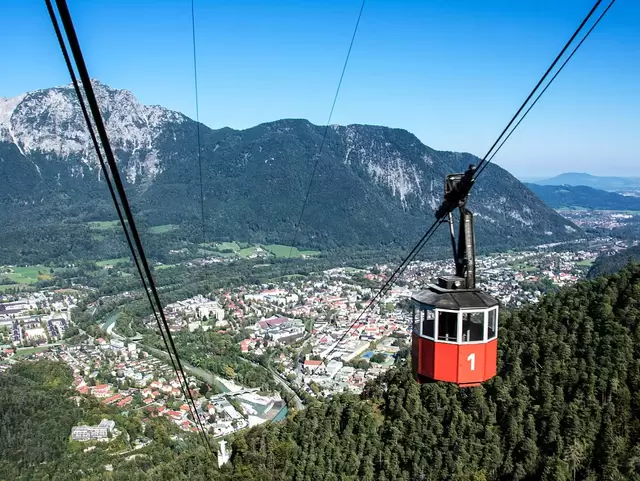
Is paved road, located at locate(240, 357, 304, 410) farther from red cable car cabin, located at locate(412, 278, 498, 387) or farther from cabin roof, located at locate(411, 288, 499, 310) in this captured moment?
cabin roof, located at locate(411, 288, 499, 310)

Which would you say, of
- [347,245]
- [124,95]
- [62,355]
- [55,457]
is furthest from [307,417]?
[124,95]

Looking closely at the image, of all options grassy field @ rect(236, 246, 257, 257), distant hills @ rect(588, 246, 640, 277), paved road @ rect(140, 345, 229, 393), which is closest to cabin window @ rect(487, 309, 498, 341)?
paved road @ rect(140, 345, 229, 393)

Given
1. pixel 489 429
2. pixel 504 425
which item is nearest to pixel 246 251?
pixel 504 425

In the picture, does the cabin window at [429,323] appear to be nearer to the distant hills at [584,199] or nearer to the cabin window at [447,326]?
the cabin window at [447,326]

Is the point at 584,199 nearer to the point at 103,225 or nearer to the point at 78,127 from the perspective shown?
the point at 78,127

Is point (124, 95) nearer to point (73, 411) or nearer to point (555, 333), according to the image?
point (73, 411)

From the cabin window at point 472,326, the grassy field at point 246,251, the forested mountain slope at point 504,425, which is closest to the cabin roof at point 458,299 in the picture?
the cabin window at point 472,326
